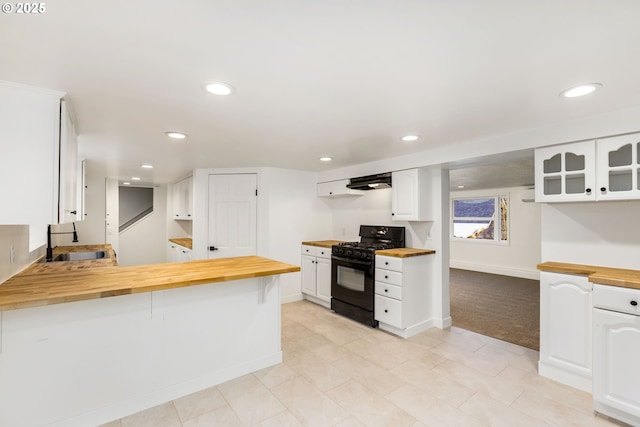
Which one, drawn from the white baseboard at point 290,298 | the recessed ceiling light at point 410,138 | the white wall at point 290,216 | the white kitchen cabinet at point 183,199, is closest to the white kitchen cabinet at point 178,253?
the white kitchen cabinet at point 183,199

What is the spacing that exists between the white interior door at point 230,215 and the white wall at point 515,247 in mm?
5513

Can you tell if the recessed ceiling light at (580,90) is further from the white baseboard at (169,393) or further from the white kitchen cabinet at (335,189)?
the white baseboard at (169,393)

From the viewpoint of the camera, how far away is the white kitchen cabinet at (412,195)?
352 centimetres

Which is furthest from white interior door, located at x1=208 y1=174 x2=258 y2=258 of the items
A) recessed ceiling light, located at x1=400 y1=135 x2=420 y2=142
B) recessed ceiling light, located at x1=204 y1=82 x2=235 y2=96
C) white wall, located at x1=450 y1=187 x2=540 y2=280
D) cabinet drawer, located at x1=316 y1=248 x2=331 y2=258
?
white wall, located at x1=450 y1=187 x2=540 y2=280

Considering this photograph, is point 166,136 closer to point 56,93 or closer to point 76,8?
point 56,93

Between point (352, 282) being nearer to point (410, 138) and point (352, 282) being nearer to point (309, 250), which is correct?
point (309, 250)

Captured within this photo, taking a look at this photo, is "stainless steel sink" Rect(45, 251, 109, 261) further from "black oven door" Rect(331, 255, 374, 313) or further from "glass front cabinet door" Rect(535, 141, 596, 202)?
"glass front cabinet door" Rect(535, 141, 596, 202)

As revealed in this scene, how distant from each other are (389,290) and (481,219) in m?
5.06

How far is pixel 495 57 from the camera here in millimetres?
1426

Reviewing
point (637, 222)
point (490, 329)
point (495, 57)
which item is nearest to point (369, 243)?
point (490, 329)

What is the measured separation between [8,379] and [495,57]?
10.4 feet

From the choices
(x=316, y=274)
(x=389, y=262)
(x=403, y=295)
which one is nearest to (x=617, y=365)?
(x=403, y=295)

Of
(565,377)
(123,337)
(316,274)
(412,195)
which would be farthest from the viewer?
(316,274)

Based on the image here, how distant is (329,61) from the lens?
1462 mm
